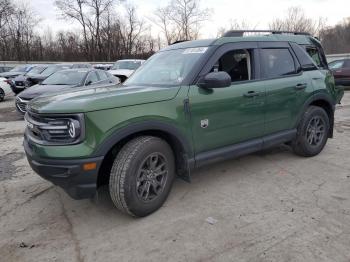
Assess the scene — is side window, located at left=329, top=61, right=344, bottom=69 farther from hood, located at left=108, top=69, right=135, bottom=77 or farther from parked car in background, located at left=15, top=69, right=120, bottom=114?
parked car in background, located at left=15, top=69, right=120, bottom=114

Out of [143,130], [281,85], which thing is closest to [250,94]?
[281,85]

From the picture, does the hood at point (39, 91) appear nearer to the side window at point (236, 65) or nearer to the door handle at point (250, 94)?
the side window at point (236, 65)

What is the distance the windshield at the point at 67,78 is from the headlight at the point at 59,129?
7.27 m

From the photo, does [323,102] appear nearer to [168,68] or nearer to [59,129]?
[168,68]

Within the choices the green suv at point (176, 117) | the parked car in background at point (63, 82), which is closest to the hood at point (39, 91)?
the parked car in background at point (63, 82)

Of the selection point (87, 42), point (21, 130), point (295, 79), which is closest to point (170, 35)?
point (87, 42)

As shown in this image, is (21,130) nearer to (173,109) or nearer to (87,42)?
(173,109)

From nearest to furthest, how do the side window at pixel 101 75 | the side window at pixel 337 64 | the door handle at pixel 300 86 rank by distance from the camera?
the door handle at pixel 300 86, the side window at pixel 101 75, the side window at pixel 337 64

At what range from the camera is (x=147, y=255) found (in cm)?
296

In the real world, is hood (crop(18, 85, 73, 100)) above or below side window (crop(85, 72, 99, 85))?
below

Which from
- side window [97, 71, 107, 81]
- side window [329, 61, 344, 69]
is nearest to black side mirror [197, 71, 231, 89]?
side window [97, 71, 107, 81]

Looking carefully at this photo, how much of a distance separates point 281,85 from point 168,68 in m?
1.61

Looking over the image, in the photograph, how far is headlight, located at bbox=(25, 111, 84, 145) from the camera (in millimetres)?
3078

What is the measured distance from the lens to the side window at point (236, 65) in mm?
4188
